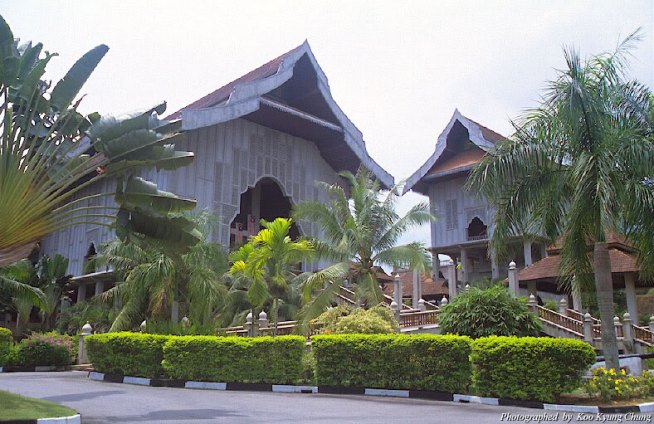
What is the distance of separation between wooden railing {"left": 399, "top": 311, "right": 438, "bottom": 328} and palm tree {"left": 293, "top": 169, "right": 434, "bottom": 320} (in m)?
1.28

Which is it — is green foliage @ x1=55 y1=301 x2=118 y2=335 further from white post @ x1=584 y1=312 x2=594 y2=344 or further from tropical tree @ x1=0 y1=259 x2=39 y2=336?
white post @ x1=584 y1=312 x2=594 y2=344

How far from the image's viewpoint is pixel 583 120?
11.6 metres

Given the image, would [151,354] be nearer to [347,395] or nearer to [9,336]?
[347,395]

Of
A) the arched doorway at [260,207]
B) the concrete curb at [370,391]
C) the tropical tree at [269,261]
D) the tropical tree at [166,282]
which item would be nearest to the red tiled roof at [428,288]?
the arched doorway at [260,207]

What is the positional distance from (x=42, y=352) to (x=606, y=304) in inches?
657

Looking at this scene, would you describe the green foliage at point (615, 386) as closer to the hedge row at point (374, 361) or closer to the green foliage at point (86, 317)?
the hedge row at point (374, 361)

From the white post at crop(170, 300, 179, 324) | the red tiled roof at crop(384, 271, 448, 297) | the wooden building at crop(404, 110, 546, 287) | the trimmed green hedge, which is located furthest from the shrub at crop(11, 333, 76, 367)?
the red tiled roof at crop(384, 271, 448, 297)

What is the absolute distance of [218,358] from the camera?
527 inches

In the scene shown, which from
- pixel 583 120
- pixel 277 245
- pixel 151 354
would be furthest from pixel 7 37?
pixel 583 120

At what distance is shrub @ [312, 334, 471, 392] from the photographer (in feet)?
37.7

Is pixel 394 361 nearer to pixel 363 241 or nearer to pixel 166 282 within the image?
pixel 363 241

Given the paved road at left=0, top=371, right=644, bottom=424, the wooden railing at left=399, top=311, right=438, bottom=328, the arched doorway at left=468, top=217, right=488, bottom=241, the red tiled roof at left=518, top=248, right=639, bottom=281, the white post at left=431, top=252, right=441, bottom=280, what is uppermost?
the arched doorway at left=468, top=217, right=488, bottom=241

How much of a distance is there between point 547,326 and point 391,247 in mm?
5635

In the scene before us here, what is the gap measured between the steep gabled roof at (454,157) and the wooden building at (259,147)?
16.0ft
